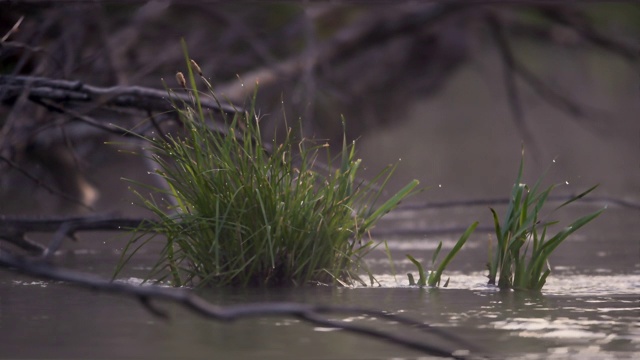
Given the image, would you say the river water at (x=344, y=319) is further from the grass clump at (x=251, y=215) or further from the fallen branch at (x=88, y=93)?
the fallen branch at (x=88, y=93)

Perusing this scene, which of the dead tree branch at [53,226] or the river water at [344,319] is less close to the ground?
the dead tree branch at [53,226]

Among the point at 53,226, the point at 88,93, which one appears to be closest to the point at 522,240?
the point at 88,93

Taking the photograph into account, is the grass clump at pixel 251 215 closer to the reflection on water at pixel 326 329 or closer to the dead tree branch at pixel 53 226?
the reflection on water at pixel 326 329

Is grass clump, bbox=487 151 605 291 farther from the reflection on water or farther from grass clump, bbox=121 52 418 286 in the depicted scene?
grass clump, bbox=121 52 418 286

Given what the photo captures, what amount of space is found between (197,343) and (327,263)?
1217 millimetres

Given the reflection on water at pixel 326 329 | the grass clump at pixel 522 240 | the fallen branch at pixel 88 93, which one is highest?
the fallen branch at pixel 88 93

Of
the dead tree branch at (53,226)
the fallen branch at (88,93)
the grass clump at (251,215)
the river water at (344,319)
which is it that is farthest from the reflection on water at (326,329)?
the fallen branch at (88,93)

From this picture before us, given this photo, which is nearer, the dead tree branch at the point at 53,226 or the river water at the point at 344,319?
the river water at the point at 344,319

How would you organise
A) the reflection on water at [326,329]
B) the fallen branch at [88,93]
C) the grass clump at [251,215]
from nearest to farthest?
the reflection on water at [326,329]
the grass clump at [251,215]
the fallen branch at [88,93]

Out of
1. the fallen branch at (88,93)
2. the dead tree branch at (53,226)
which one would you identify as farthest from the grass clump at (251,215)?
the dead tree branch at (53,226)

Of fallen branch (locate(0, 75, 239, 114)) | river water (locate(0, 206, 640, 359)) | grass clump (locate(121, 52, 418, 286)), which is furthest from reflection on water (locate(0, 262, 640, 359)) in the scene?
fallen branch (locate(0, 75, 239, 114))

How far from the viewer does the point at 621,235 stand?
6.40m

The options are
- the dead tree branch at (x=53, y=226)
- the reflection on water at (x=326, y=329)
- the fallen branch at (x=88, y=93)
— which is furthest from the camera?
the dead tree branch at (x=53, y=226)

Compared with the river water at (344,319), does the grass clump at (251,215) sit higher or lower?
higher
